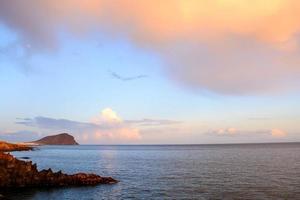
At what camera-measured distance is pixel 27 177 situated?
63250 mm

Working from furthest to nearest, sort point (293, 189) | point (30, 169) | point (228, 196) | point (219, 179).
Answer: point (219, 179) → point (30, 169) → point (293, 189) → point (228, 196)

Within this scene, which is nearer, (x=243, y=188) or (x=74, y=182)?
(x=243, y=188)

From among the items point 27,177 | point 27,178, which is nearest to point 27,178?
point 27,178

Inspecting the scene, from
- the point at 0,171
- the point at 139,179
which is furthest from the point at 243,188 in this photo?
the point at 0,171

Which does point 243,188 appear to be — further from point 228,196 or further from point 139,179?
point 139,179

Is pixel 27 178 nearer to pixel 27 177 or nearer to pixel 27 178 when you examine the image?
pixel 27 178

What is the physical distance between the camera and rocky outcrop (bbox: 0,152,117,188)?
61.4 m

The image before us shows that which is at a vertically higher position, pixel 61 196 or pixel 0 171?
pixel 0 171

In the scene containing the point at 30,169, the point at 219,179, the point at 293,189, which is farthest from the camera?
the point at 219,179

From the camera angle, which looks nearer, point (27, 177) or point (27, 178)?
point (27, 178)

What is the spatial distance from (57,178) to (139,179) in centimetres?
1967

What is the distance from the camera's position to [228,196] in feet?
175

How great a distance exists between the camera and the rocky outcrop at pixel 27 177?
61.4 metres

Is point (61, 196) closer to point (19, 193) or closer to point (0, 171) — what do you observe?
point (19, 193)
